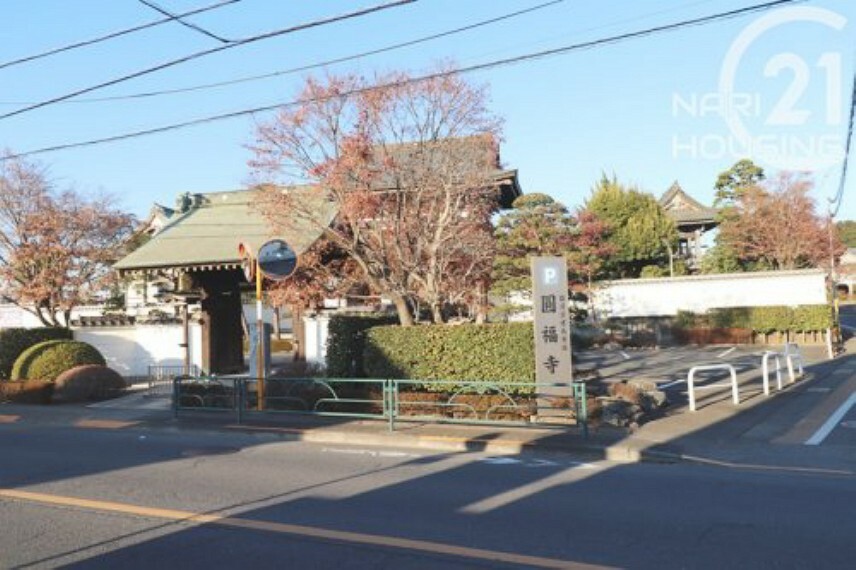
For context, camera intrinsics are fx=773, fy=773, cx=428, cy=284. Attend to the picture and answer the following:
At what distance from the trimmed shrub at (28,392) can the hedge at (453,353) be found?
8.41m

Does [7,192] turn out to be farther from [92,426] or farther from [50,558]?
[50,558]

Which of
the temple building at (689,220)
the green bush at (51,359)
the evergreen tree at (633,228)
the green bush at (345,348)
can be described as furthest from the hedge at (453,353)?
the temple building at (689,220)

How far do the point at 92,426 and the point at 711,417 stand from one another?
457 inches

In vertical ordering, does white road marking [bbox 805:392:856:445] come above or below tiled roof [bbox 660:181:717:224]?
below

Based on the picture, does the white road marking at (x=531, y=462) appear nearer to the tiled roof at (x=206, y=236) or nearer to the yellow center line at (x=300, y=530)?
the yellow center line at (x=300, y=530)

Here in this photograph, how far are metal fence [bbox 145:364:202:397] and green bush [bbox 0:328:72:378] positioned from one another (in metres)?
3.31

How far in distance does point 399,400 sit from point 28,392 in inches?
409

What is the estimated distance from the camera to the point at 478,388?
14242 mm

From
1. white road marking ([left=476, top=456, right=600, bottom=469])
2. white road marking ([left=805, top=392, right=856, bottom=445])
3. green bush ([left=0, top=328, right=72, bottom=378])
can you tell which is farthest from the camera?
green bush ([left=0, top=328, right=72, bottom=378])

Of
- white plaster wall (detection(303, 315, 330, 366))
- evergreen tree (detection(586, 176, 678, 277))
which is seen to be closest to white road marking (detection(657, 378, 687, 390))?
white plaster wall (detection(303, 315, 330, 366))

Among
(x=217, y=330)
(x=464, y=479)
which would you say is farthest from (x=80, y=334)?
(x=464, y=479)

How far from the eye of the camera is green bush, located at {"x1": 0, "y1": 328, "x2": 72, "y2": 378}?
851 inches

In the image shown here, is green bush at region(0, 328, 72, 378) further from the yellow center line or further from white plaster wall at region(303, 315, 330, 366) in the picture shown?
the yellow center line

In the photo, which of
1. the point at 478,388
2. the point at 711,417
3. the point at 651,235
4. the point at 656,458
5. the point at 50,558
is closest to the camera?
the point at 50,558
